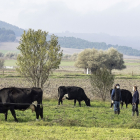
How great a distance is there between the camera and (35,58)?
28125 mm

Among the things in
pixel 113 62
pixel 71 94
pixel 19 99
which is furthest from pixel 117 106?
pixel 113 62

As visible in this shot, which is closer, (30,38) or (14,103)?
(14,103)

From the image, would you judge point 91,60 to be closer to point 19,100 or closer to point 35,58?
point 35,58

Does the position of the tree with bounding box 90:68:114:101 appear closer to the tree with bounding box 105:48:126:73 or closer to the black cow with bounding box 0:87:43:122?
the black cow with bounding box 0:87:43:122

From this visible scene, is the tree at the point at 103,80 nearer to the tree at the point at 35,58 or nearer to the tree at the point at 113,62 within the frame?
the tree at the point at 35,58

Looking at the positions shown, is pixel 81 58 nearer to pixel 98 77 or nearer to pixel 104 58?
pixel 104 58

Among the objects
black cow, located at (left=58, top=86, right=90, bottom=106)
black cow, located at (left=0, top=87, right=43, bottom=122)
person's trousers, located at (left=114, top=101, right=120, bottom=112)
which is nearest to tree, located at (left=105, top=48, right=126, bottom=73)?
black cow, located at (left=58, top=86, right=90, bottom=106)

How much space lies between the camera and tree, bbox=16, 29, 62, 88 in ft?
92.7

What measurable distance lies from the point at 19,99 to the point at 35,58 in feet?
41.3

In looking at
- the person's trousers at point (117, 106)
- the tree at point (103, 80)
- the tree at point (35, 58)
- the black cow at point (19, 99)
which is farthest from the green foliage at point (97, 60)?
the black cow at point (19, 99)

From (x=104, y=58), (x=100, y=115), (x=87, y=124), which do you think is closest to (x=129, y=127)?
(x=87, y=124)

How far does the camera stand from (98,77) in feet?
97.5

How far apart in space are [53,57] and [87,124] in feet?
47.9

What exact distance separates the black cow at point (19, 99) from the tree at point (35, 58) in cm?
1204
